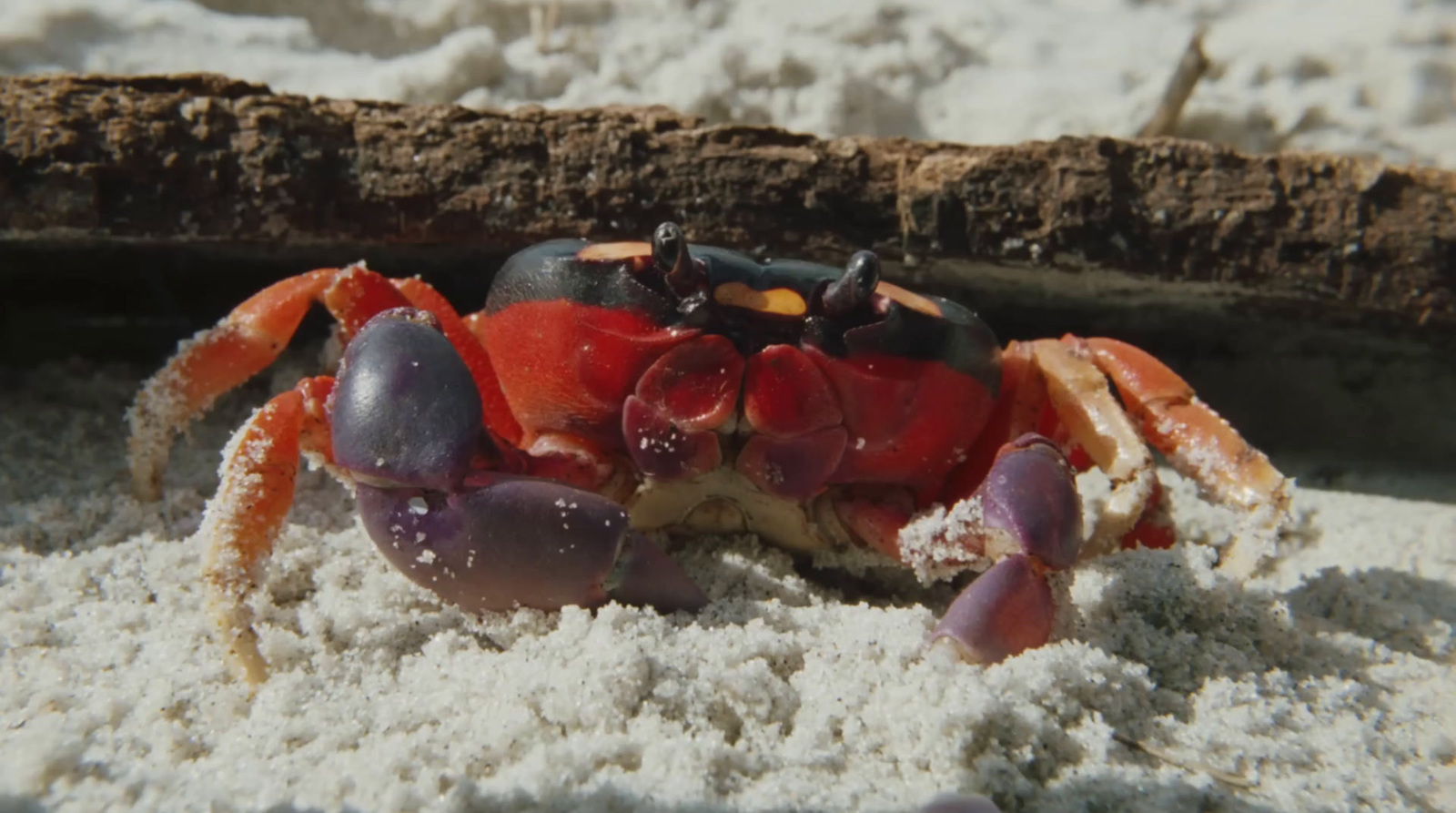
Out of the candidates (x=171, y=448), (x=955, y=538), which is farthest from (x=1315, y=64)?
(x=171, y=448)

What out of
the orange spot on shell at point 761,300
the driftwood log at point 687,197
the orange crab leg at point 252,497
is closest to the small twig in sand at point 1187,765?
the orange spot on shell at point 761,300

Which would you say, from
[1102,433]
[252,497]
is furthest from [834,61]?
[252,497]

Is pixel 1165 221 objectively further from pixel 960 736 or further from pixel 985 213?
pixel 960 736

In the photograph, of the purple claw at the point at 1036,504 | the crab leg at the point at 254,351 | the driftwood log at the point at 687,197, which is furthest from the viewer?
the driftwood log at the point at 687,197

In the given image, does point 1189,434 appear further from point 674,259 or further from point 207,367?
point 207,367

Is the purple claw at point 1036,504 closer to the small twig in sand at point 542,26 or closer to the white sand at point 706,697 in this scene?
the white sand at point 706,697

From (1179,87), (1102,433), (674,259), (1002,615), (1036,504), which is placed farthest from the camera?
(1179,87)
